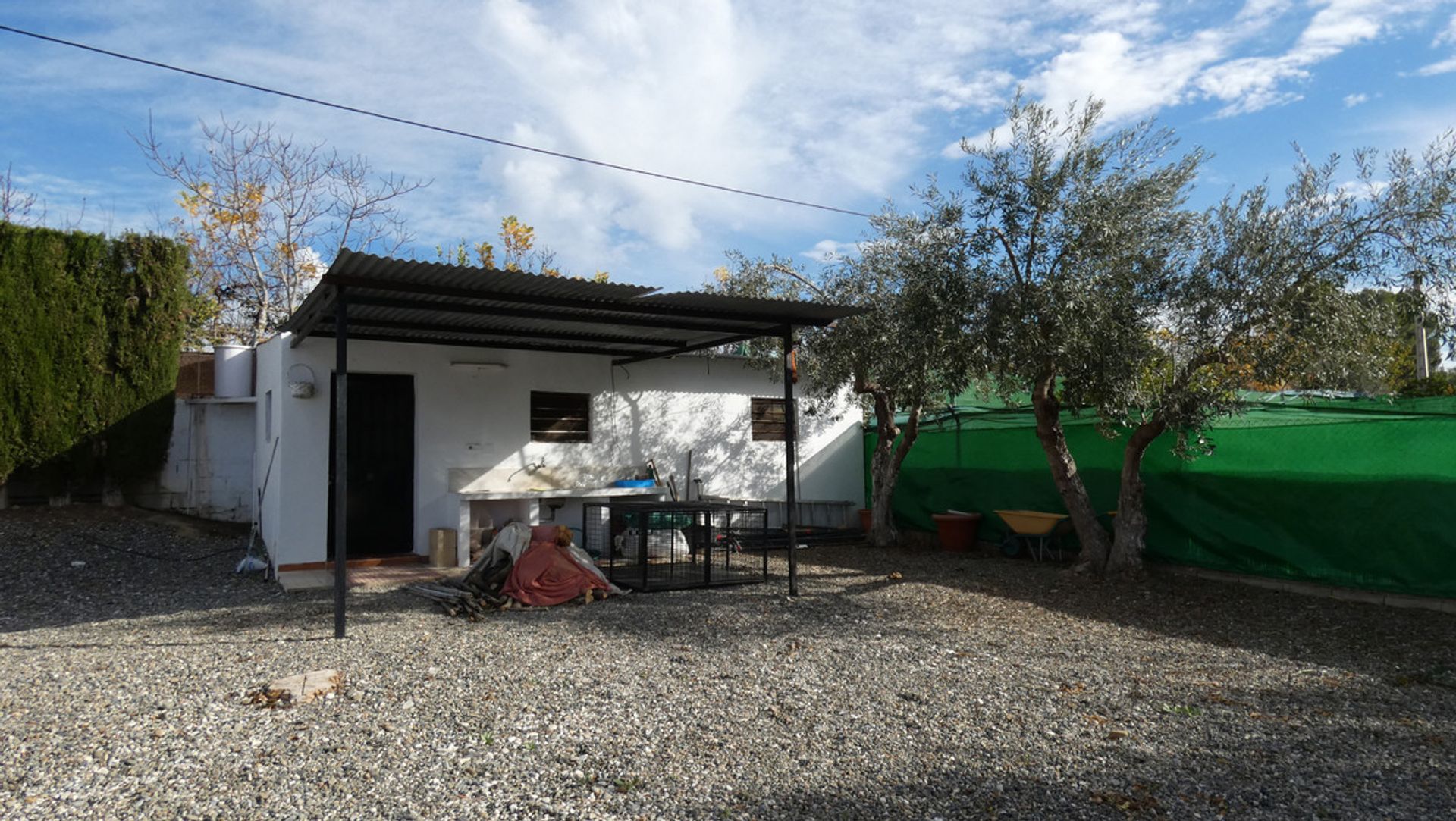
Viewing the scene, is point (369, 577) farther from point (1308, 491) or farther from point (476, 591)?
point (1308, 491)

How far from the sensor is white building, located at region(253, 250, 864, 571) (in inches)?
284

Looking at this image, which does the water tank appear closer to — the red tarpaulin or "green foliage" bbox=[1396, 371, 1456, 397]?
the red tarpaulin

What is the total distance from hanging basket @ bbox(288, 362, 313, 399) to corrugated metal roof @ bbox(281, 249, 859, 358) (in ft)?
1.26

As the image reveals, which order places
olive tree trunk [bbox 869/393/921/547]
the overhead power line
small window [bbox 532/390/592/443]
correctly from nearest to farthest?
the overhead power line < small window [bbox 532/390/592/443] < olive tree trunk [bbox 869/393/921/547]

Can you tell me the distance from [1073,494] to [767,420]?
193 inches

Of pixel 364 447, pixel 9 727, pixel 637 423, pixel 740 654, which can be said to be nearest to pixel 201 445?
pixel 364 447

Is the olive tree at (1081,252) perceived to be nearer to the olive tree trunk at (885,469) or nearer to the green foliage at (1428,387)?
the olive tree trunk at (885,469)

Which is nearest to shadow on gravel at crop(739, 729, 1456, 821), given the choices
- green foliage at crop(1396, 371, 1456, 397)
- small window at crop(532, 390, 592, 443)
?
small window at crop(532, 390, 592, 443)

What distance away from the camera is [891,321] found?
912 centimetres

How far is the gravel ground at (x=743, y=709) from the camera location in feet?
10.5

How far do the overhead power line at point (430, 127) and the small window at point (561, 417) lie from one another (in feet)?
9.76

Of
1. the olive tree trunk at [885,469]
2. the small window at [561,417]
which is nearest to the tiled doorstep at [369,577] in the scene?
the small window at [561,417]

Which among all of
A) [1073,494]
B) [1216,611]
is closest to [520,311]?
[1073,494]

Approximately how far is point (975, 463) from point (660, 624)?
19.0 feet
